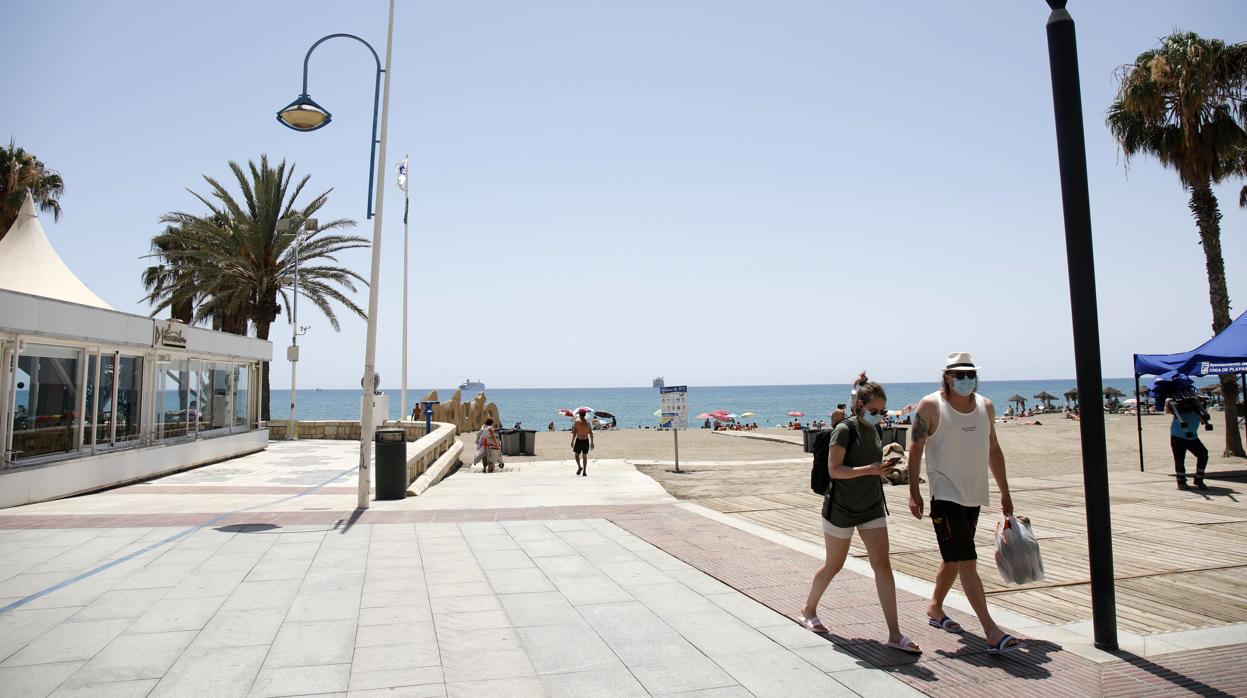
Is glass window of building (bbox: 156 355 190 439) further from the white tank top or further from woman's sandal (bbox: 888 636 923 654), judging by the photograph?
the white tank top

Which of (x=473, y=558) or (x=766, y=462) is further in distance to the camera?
(x=766, y=462)

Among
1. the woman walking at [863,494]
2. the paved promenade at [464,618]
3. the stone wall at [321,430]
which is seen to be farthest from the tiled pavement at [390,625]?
the stone wall at [321,430]

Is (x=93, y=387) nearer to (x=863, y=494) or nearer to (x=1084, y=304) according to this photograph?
(x=863, y=494)

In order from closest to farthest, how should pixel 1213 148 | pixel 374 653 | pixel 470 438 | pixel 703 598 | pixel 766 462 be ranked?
pixel 374 653 < pixel 703 598 < pixel 1213 148 < pixel 766 462 < pixel 470 438

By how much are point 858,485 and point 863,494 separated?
61 millimetres

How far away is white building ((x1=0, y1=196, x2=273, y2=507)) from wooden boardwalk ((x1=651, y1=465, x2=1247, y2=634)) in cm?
1026

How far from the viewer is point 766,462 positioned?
1916 cm

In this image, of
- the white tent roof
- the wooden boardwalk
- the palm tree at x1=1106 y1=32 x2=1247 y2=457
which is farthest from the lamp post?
the palm tree at x1=1106 y1=32 x2=1247 y2=457

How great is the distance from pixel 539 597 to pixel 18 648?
10.8 feet

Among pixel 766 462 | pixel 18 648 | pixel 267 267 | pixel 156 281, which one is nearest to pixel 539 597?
pixel 18 648

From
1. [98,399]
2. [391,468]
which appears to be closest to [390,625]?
[391,468]

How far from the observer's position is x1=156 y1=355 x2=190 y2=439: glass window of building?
16891mm

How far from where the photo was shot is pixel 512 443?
24.5 metres

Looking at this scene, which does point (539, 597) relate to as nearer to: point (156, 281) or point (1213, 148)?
point (1213, 148)
